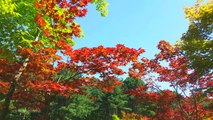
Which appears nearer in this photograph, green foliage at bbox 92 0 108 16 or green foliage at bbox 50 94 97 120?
green foliage at bbox 92 0 108 16

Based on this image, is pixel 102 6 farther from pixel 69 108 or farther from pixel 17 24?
pixel 69 108

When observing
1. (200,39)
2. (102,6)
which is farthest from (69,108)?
(200,39)

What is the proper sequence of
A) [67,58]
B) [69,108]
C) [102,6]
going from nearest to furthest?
[67,58]
[102,6]
[69,108]

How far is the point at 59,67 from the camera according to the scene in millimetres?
10250

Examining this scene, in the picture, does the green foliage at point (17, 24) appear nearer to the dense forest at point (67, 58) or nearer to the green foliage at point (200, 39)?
the dense forest at point (67, 58)

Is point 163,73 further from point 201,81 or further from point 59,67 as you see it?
point 59,67

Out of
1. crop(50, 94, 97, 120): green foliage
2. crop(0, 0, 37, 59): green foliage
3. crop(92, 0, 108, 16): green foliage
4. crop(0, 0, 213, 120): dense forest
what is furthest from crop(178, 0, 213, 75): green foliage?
crop(50, 94, 97, 120): green foliage

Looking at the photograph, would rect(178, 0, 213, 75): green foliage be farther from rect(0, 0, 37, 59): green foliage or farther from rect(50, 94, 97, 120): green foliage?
rect(50, 94, 97, 120): green foliage

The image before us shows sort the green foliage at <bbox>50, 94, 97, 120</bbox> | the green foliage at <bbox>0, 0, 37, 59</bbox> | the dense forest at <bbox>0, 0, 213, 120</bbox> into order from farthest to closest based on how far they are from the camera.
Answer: the green foliage at <bbox>50, 94, 97, 120</bbox> < the green foliage at <bbox>0, 0, 37, 59</bbox> < the dense forest at <bbox>0, 0, 213, 120</bbox>

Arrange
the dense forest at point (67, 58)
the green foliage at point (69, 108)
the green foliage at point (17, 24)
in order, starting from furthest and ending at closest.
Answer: the green foliage at point (69, 108)
the green foliage at point (17, 24)
the dense forest at point (67, 58)

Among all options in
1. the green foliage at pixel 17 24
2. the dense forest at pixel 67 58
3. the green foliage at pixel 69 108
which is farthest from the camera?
the green foliage at pixel 69 108

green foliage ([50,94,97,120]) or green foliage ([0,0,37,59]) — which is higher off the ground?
green foliage ([50,94,97,120])

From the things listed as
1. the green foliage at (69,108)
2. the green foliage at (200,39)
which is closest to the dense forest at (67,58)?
the green foliage at (200,39)

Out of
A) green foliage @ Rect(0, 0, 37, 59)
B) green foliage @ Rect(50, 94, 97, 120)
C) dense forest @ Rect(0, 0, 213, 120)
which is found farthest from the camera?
green foliage @ Rect(50, 94, 97, 120)
